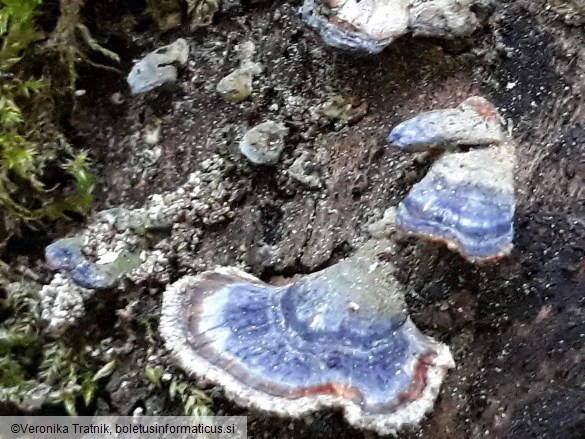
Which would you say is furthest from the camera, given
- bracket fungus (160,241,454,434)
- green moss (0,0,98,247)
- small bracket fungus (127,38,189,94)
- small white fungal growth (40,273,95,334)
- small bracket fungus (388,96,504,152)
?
small bracket fungus (127,38,189,94)

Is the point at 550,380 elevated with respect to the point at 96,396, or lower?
lower

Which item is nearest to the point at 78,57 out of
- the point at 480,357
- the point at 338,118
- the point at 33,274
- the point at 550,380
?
the point at 33,274

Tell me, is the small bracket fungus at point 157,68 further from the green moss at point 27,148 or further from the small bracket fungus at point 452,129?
the small bracket fungus at point 452,129

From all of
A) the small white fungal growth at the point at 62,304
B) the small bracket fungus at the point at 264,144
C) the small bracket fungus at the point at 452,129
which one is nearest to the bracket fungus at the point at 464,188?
the small bracket fungus at the point at 452,129

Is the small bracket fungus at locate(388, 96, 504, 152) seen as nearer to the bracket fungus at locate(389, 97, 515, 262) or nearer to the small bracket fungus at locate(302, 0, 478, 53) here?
→ the bracket fungus at locate(389, 97, 515, 262)

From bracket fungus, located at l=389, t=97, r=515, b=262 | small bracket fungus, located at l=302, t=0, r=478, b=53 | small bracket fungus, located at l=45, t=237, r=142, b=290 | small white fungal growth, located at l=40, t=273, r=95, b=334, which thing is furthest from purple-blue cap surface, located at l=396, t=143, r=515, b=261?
small white fungal growth, located at l=40, t=273, r=95, b=334

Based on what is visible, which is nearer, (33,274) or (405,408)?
(405,408)

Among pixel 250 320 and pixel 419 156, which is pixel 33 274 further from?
pixel 419 156
